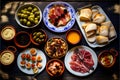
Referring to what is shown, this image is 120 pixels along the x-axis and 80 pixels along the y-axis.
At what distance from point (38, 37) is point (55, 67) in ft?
1.37

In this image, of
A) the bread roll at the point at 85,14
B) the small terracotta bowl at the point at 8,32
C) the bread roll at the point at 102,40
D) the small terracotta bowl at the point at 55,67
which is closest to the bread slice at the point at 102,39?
the bread roll at the point at 102,40

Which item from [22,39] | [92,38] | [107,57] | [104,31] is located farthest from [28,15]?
[107,57]

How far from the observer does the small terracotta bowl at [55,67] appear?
3.65 m

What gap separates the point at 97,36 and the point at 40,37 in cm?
67

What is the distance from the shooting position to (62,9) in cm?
399

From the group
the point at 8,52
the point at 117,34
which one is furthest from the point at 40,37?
the point at 117,34

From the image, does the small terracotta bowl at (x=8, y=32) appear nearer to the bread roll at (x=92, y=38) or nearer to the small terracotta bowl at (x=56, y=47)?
the small terracotta bowl at (x=56, y=47)

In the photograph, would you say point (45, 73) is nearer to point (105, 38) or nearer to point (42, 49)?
point (42, 49)

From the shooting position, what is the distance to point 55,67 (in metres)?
3.68

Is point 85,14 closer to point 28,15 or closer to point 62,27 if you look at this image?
point 62,27

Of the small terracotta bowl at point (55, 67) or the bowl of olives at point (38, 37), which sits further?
the bowl of olives at point (38, 37)

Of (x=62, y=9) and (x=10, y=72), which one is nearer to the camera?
(x=10, y=72)

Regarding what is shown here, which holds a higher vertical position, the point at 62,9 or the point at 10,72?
the point at 62,9

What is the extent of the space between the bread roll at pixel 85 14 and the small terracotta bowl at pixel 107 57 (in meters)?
0.46
